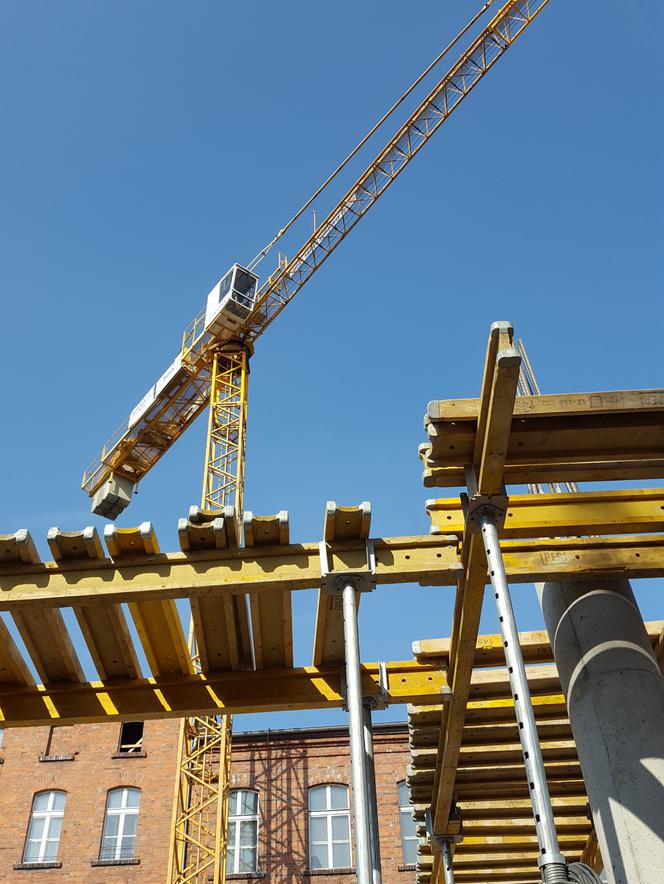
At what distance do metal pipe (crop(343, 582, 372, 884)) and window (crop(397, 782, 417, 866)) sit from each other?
18.7m

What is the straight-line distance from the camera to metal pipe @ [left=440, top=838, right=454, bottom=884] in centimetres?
1070

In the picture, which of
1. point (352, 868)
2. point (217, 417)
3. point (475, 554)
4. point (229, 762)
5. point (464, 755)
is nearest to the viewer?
point (475, 554)

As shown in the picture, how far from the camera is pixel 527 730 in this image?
17.3 feet

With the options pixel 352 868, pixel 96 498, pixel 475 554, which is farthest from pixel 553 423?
pixel 96 498

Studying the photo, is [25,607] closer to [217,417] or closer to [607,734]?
[607,734]

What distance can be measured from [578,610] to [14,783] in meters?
22.6

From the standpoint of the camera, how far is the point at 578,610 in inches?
295

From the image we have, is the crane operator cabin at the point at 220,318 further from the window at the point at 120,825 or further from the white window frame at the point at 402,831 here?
the white window frame at the point at 402,831

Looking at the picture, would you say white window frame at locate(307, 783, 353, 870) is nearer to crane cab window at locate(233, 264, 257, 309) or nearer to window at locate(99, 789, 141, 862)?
window at locate(99, 789, 141, 862)

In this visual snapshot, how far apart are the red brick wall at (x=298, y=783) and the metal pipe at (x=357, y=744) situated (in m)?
19.1

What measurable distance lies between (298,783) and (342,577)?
2060 cm

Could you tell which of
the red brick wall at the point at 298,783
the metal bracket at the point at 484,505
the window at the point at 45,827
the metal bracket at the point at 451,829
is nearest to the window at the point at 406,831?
the red brick wall at the point at 298,783

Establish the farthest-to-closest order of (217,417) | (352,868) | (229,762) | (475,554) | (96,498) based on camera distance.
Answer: (96,498), (217,417), (229,762), (352,868), (475,554)

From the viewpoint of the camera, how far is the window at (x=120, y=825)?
2411 centimetres
